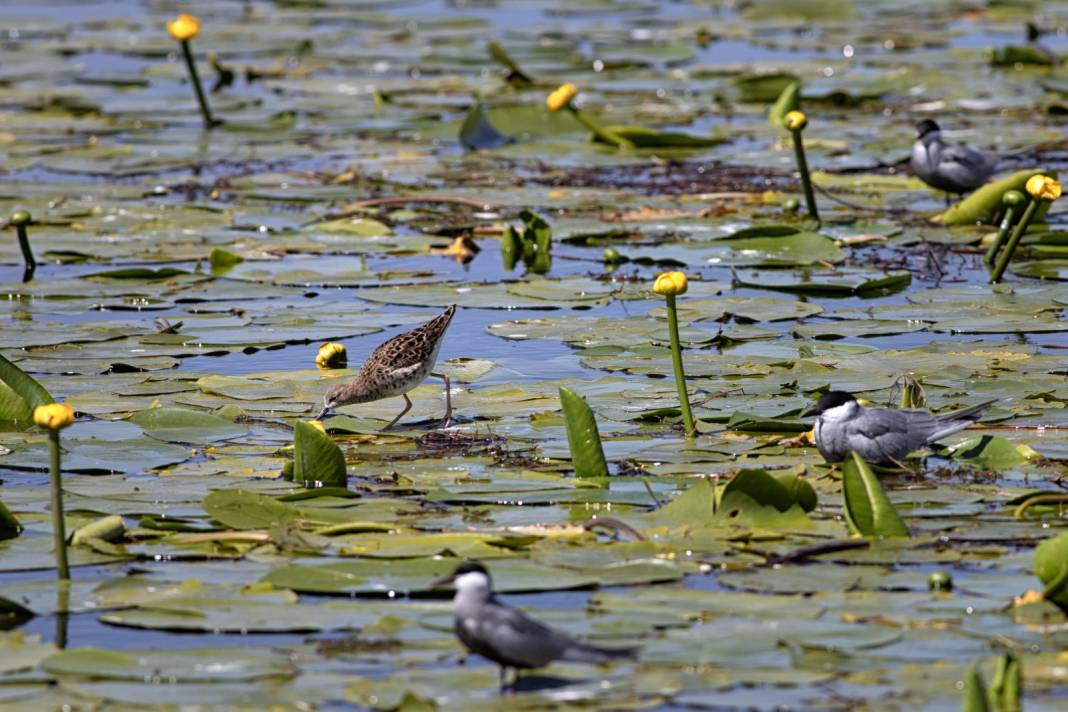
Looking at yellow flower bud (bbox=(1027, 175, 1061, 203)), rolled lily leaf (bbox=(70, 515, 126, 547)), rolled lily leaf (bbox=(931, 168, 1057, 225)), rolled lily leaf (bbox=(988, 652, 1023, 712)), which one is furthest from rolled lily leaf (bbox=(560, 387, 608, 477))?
rolled lily leaf (bbox=(931, 168, 1057, 225))

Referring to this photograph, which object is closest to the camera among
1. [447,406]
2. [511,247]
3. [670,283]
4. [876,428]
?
[670,283]

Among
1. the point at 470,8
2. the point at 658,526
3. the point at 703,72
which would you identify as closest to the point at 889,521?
the point at 658,526

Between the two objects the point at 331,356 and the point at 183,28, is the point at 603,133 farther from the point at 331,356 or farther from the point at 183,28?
the point at 331,356

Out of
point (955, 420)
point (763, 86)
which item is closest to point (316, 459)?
point (955, 420)

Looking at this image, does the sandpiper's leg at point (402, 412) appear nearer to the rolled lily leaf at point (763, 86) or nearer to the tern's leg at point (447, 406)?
the tern's leg at point (447, 406)

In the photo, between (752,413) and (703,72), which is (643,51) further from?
(752,413)

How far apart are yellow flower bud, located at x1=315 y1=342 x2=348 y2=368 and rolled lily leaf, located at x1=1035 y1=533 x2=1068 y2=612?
3908mm

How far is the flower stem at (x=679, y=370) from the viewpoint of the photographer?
6.34 meters

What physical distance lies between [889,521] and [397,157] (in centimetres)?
872

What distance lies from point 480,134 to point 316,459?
8.08 metres

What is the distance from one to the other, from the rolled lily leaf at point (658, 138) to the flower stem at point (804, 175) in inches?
97.0

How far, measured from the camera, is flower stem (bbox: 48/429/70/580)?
16.2 feet

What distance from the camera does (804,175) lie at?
33.3 ft

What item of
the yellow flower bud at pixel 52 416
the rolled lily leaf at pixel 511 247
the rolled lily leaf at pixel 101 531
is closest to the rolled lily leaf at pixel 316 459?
the rolled lily leaf at pixel 101 531
